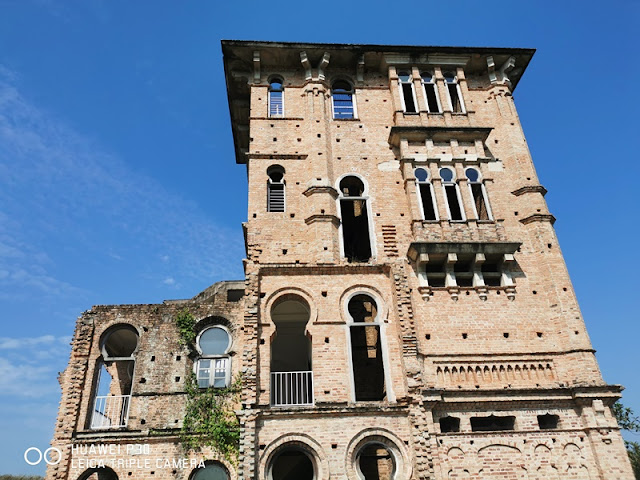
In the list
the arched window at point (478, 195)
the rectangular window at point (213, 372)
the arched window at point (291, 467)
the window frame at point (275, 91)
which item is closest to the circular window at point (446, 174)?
the arched window at point (478, 195)

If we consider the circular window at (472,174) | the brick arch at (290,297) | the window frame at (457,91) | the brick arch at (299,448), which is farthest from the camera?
the window frame at (457,91)

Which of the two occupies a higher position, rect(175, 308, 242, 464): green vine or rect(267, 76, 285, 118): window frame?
rect(267, 76, 285, 118): window frame

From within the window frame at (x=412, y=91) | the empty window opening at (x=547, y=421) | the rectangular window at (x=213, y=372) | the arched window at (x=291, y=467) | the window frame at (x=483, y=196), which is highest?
the window frame at (x=412, y=91)

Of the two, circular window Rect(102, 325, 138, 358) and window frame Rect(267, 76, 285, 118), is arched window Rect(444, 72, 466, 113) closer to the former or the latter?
window frame Rect(267, 76, 285, 118)

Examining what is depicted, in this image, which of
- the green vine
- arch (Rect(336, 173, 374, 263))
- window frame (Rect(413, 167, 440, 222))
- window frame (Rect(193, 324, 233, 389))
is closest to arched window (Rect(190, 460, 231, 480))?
the green vine

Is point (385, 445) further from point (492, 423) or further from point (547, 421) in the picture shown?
point (547, 421)

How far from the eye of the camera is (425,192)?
65.9ft

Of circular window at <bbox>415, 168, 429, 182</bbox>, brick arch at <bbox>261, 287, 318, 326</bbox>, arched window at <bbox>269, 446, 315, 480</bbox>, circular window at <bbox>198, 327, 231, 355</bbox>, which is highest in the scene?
circular window at <bbox>415, 168, 429, 182</bbox>

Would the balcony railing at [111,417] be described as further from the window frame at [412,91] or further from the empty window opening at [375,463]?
the window frame at [412,91]

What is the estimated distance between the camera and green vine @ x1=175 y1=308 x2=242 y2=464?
53.5 feet

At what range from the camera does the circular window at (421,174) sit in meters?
20.1

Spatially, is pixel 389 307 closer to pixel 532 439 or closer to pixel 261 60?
pixel 532 439

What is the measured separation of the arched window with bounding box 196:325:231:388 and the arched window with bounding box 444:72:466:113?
13.3 metres

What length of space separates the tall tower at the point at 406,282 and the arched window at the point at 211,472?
2219mm
